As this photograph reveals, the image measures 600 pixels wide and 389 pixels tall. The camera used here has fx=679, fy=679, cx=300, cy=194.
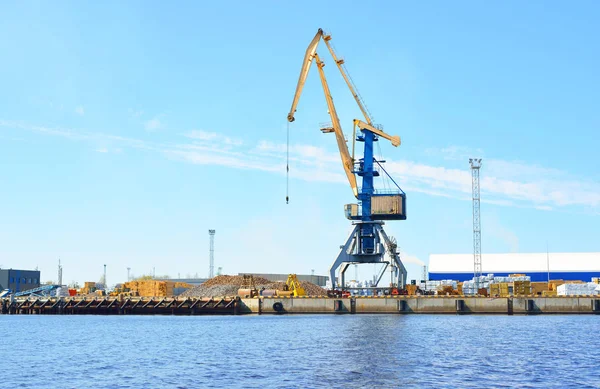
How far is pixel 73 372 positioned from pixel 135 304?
65594mm

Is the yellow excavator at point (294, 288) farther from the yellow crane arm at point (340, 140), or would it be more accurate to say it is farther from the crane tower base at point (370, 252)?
the yellow crane arm at point (340, 140)

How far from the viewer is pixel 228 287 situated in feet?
376

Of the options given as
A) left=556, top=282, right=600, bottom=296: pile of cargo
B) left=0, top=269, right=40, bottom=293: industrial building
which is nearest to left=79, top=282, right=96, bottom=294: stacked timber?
left=0, top=269, right=40, bottom=293: industrial building

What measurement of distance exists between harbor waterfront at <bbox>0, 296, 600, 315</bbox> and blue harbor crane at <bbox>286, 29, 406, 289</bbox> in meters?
8.01

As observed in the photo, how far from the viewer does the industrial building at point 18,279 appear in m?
169

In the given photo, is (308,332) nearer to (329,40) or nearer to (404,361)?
(404,361)

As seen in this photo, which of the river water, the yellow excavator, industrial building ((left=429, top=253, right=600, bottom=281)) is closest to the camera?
the river water

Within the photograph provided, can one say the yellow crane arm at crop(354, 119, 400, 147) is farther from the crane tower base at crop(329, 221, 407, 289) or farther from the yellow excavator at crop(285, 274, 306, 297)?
the yellow excavator at crop(285, 274, 306, 297)

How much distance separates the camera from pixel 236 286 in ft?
381

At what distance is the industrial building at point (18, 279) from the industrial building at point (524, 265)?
104 metres

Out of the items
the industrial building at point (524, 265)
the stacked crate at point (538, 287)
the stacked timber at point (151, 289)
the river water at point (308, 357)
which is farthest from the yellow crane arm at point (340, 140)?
the stacked timber at point (151, 289)

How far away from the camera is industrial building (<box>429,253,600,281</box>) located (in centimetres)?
12431

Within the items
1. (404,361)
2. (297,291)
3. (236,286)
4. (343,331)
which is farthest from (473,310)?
(404,361)

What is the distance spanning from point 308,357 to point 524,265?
96.0 m
